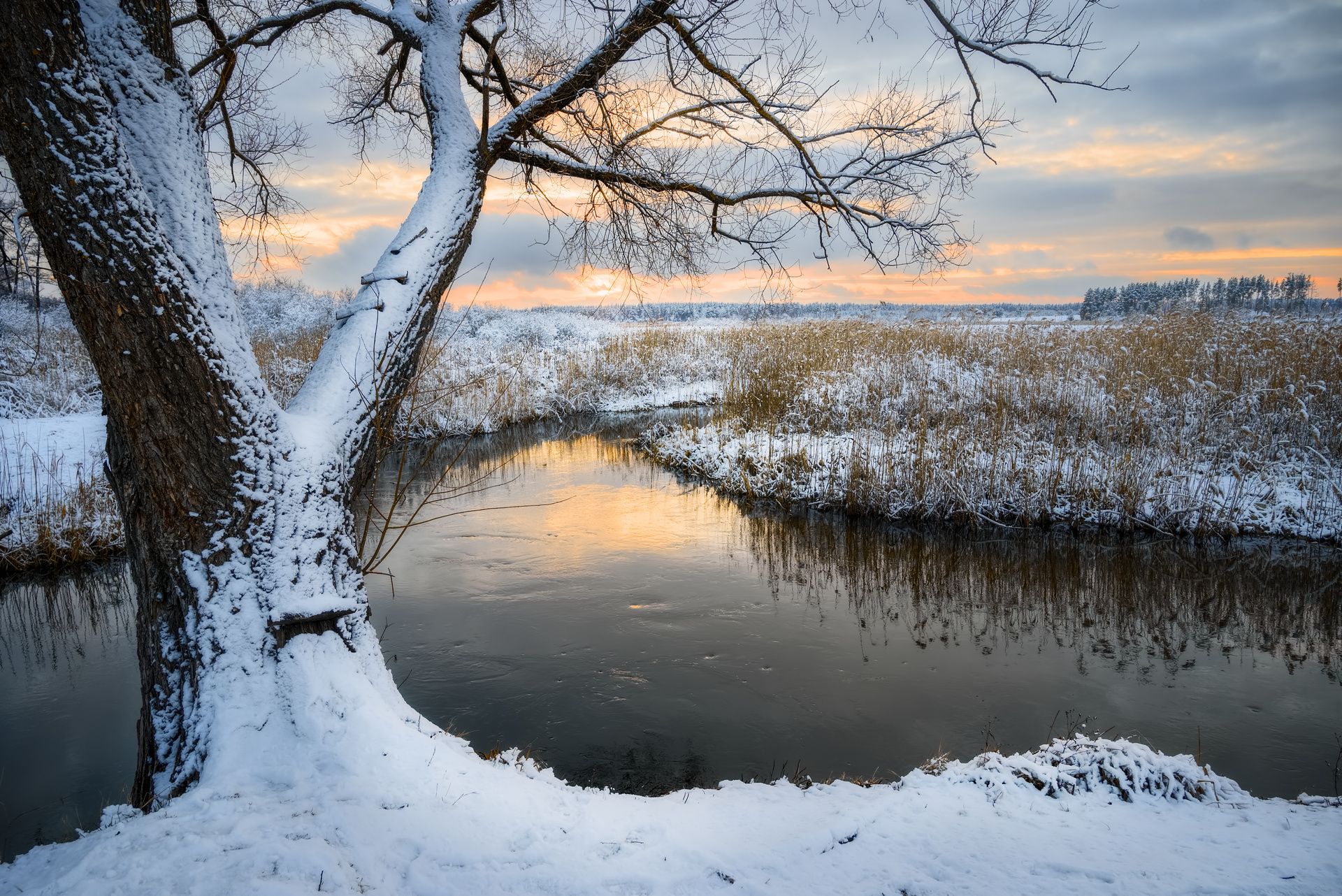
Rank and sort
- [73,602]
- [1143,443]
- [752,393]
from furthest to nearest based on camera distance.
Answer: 1. [752,393]
2. [1143,443]
3. [73,602]

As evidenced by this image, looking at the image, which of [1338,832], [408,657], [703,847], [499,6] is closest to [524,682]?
[408,657]

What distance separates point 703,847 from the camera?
7.76 ft

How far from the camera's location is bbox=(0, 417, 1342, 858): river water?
3.84 metres

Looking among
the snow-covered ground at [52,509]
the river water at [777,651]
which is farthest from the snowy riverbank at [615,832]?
the snow-covered ground at [52,509]

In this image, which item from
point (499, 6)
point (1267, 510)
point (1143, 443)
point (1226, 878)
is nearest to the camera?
point (1226, 878)

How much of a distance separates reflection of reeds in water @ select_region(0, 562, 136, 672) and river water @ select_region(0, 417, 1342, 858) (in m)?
0.03

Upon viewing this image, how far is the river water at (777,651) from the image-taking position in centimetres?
384

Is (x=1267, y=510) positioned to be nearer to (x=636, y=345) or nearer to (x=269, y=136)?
(x=269, y=136)

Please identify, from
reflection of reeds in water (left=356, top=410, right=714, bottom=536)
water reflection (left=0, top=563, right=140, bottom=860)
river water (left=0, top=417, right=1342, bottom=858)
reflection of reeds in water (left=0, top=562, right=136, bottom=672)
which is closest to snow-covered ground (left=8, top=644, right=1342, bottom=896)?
river water (left=0, top=417, right=1342, bottom=858)

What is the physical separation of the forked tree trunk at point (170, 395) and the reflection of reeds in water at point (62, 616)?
12.6 ft

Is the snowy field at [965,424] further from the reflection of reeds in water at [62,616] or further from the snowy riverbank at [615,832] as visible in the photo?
the snowy riverbank at [615,832]

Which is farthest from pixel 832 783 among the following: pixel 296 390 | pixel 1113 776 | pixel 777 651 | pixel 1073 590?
pixel 296 390

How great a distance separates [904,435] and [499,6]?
6999mm

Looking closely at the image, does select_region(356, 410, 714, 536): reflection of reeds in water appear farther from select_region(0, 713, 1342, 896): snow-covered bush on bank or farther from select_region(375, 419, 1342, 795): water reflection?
select_region(0, 713, 1342, 896): snow-covered bush on bank
